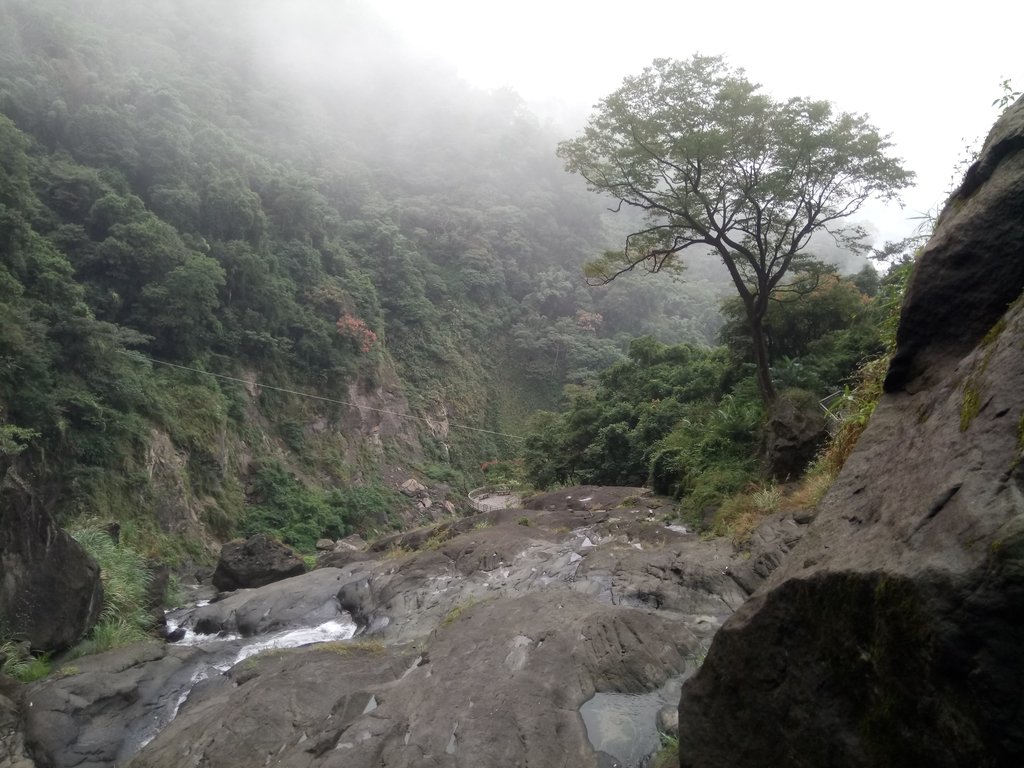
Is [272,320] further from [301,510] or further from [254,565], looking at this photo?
[254,565]

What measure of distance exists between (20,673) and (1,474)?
2.58 metres

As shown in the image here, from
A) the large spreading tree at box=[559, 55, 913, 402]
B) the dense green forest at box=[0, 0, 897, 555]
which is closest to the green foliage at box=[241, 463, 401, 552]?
the dense green forest at box=[0, 0, 897, 555]

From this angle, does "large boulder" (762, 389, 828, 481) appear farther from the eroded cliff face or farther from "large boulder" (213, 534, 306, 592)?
"large boulder" (213, 534, 306, 592)

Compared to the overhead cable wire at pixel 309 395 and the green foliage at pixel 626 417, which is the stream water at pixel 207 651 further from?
the overhead cable wire at pixel 309 395

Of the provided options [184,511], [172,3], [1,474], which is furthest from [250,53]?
[1,474]

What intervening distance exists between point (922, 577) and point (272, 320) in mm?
29874

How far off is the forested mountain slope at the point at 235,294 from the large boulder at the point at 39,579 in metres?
0.37

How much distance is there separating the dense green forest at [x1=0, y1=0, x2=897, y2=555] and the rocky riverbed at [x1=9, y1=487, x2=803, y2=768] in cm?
319

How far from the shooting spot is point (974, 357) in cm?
327

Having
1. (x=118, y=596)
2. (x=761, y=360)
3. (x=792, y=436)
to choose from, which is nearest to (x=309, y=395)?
(x=118, y=596)

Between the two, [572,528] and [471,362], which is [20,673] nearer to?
[572,528]

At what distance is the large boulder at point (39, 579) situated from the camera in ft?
28.6

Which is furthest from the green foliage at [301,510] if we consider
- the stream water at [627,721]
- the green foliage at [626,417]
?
the stream water at [627,721]

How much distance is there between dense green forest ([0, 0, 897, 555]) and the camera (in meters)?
17.7
